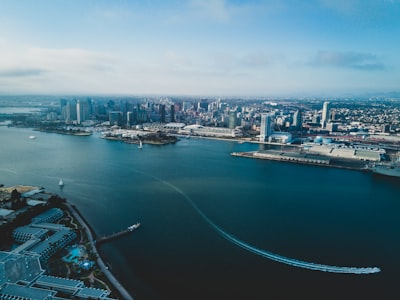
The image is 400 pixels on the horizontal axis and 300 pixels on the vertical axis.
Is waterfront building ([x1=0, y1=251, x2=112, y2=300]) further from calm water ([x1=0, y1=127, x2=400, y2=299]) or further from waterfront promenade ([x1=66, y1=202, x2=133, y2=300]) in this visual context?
calm water ([x1=0, y1=127, x2=400, y2=299])

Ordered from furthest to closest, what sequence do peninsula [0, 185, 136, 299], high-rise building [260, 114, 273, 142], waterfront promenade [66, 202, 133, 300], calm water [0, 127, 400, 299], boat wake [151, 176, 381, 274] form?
high-rise building [260, 114, 273, 142], boat wake [151, 176, 381, 274], calm water [0, 127, 400, 299], waterfront promenade [66, 202, 133, 300], peninsula [0, 185, 136, 299]

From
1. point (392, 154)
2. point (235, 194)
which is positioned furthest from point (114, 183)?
point (392, 154)

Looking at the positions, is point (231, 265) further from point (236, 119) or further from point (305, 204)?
point (236, 119)

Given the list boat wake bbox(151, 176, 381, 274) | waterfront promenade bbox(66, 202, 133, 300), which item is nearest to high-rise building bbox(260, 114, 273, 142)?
boat wake bbox(151, 176, 381, 274)

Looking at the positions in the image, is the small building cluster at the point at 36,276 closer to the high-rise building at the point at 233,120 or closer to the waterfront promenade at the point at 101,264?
the waterfront promenade at the point at 101,264

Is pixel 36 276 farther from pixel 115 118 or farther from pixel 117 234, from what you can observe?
pixel 115 118

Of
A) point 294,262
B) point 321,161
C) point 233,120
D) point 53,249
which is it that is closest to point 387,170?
point 321,161
